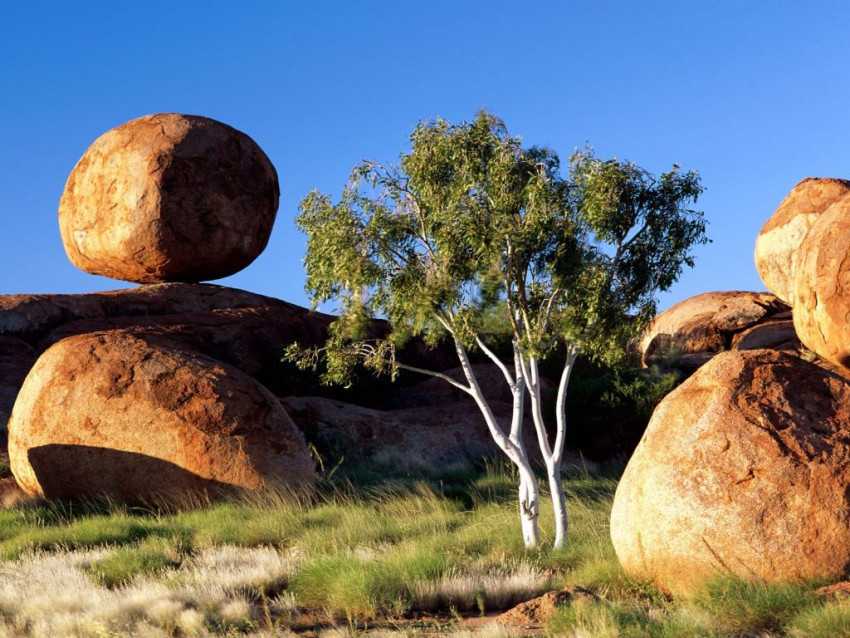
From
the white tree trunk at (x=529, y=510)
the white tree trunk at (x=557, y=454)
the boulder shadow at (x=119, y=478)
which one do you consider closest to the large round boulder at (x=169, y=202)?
the boulder shadow at (x=119, y=478)

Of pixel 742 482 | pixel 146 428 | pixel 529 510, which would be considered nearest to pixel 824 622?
pixel 742 482

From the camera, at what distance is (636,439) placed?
69.4 feet

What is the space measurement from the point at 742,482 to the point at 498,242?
4489 millimetres

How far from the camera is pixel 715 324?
28.6 meters

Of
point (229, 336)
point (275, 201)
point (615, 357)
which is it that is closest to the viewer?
point (615, 357)

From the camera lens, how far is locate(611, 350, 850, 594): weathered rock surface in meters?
7.50

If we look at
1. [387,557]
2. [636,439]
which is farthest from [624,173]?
[636,439]

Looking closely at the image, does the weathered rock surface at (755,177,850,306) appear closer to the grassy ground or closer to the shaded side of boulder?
the shaded side of boulder

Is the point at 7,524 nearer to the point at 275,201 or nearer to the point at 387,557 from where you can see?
the point at 387,557

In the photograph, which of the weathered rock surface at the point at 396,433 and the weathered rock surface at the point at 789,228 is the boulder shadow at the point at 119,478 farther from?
the weathered rock surface at the point at 789,228

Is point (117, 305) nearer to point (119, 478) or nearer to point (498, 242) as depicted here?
point (119, 478)

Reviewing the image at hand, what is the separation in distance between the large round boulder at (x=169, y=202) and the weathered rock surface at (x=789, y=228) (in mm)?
13528

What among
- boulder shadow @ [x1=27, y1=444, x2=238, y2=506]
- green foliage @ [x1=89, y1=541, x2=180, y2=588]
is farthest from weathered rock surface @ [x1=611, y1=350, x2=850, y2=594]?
boulder shadow @ [x1=27, y1=444, x2=238, y2=506]

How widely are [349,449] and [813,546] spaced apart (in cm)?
1283
